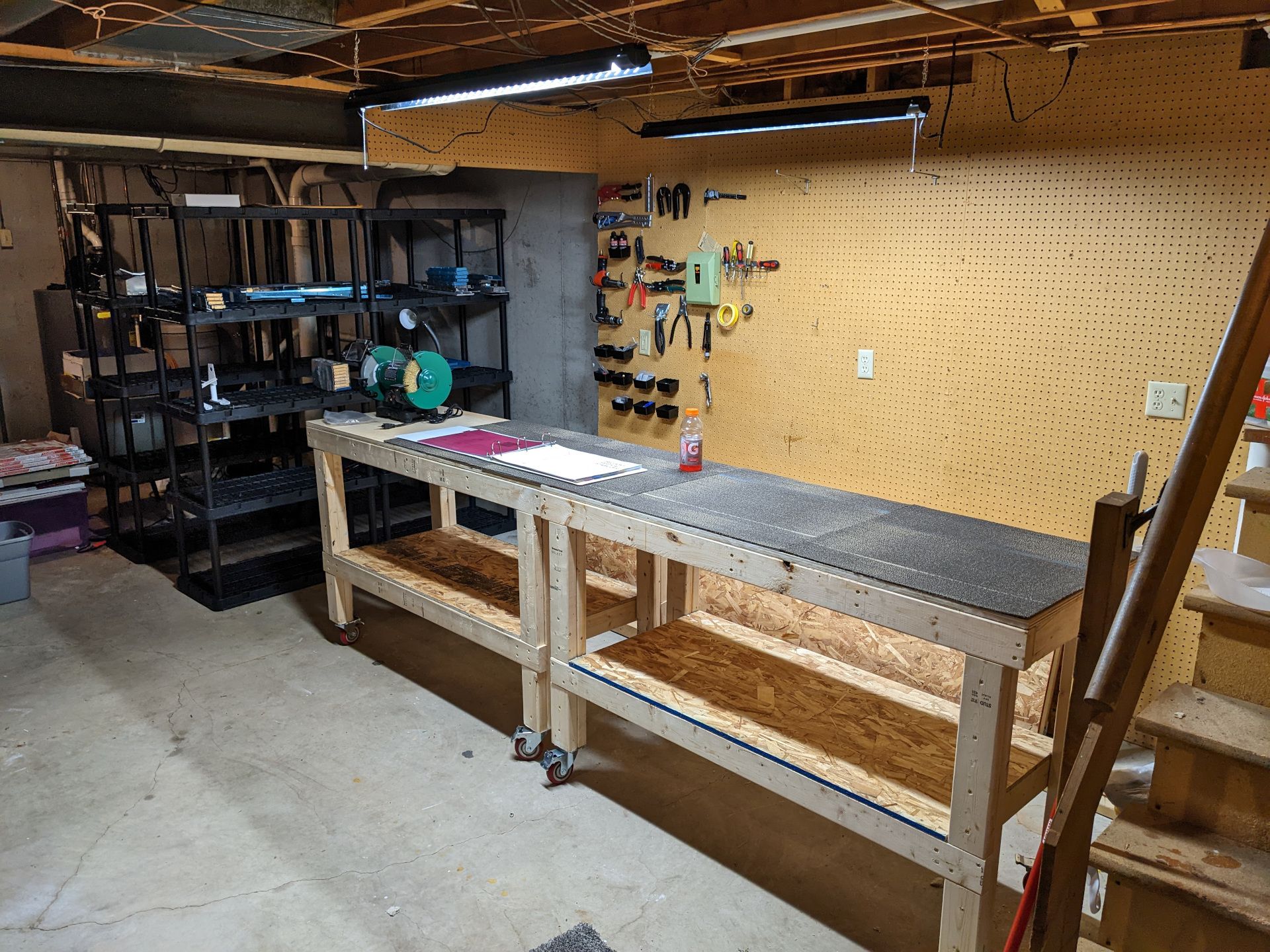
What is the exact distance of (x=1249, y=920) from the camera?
1.52 m

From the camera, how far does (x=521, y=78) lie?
286 cm

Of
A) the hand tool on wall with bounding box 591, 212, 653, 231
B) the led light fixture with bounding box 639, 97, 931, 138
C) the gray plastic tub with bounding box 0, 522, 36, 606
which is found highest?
the led light fixture with bounding box 639, 97, 931, 138

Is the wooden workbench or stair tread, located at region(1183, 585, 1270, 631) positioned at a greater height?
stair tread, located at region(1183, 585, 1270, 631)

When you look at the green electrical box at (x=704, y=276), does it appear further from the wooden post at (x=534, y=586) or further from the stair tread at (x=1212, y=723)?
the stair tread at (x=1212, y=723)

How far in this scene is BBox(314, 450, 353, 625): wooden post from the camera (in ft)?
13.5

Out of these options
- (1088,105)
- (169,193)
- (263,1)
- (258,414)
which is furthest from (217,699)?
(169,193)

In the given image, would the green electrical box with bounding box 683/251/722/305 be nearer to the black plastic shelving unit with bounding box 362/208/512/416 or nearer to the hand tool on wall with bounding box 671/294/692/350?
the hand tool on wall with bounding box 671/294/692/350

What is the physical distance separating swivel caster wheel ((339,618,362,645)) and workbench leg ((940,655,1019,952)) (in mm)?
2946

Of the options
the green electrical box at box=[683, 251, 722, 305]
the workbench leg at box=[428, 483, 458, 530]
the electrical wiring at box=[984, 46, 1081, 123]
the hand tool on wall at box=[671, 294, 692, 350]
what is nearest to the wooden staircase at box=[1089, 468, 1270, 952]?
the electrical wiring at box=[984, 46, 1081, 123]

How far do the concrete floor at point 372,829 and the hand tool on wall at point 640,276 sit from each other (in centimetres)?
197

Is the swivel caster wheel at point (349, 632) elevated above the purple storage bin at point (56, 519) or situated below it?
below

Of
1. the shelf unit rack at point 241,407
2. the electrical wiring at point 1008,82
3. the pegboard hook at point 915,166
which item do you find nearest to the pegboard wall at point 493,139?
the shelf unit rack at point 241,407

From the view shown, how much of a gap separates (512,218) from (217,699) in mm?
3206

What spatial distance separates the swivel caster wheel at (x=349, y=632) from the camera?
14.0 feet
